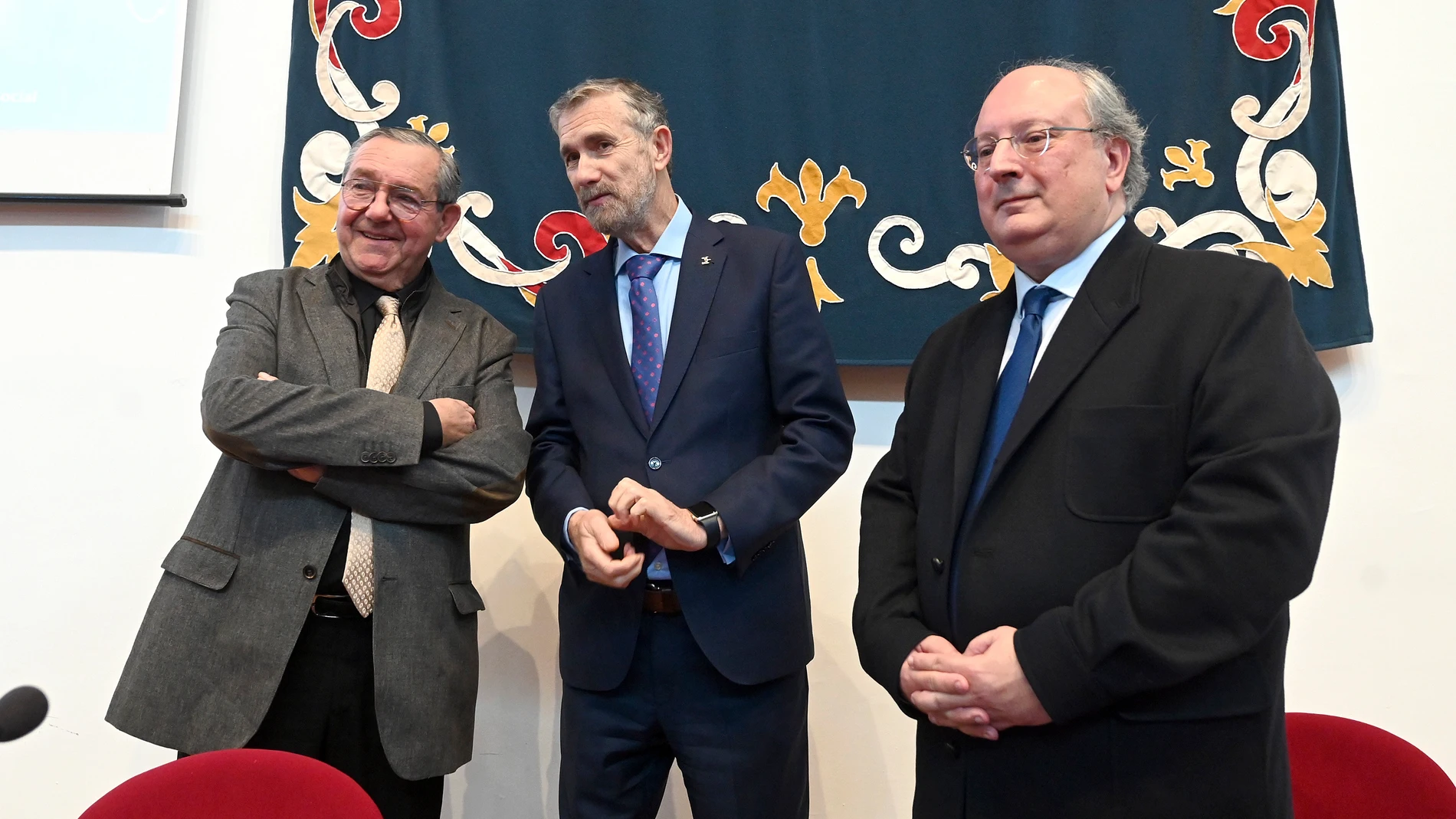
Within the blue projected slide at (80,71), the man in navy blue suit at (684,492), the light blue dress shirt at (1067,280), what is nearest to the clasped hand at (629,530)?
the man in navy blue suit at (684,492)

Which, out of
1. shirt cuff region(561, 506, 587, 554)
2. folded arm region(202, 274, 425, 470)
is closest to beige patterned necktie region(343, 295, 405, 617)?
folded arm region(202, 274, 425, 470)

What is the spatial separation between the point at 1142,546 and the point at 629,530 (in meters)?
0.83

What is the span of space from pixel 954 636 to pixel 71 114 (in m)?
2.79

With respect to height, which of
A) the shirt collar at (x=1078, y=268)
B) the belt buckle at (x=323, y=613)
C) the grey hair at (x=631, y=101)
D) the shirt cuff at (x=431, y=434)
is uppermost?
the grey hair at (x=631, y=101)

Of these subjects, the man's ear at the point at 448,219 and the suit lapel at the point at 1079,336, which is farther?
the man's ear at the point at 448,219

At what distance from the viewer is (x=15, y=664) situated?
2824 mm

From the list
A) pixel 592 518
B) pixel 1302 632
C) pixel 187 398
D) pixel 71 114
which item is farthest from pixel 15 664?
pixel 1302 632

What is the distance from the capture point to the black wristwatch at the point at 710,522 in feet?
5.63

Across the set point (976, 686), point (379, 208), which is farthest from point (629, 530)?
point (379, 208)

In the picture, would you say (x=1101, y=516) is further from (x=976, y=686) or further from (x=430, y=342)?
(x=430, y=342)

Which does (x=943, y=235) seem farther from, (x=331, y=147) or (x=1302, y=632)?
(x=331, y=147)

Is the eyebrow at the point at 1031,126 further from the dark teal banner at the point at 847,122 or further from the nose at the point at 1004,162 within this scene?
the dark teal banner at the point at 847,122

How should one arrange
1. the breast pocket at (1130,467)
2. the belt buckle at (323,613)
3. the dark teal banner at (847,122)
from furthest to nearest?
the dark teal banner at (847,122) < the belt buckle at (323,613) < the breast pocket at (1130,467)

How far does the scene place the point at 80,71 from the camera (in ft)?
9.30
